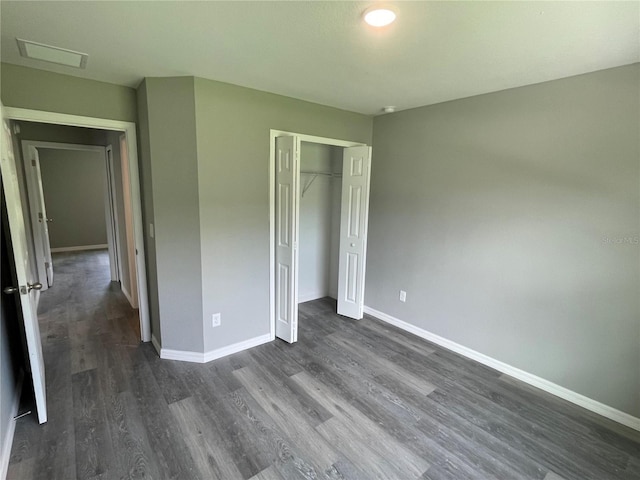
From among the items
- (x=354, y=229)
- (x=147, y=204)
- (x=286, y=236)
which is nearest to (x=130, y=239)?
(x=147, y=204)

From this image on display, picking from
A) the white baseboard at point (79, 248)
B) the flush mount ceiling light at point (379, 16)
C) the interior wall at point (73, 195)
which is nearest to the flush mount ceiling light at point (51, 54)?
the flush mount ceiling light at point (379, 16)

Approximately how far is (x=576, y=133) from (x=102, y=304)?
5.29 metres

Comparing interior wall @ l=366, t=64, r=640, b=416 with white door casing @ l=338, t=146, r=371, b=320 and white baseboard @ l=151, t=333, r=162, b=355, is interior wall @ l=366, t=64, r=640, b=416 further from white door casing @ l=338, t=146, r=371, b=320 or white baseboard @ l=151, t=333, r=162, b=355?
white baseboard @ l=151, t=333, r=162, b=355

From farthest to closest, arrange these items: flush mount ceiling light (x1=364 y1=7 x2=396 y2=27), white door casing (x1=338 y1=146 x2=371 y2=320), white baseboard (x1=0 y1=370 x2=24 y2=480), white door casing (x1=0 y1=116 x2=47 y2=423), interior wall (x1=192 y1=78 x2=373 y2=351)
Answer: white door casing (x1=338 y1=146 x2=371 y2=320)
interior wall (x1=192 y1=78 x2=373 y2=351)
white door casing (x1=0 y1=116 x2=47 y2=423)
white baseboard (x1=0 y1=370 x2=24 y2=480)
flush mount ceiling light (x1=364 y1=7 x2=396 y2=27)

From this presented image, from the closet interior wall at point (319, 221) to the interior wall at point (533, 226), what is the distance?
3.17 feet

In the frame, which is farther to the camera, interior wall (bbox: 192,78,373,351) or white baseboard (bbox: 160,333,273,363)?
white baseboard (bbox: 160,333,273,363)

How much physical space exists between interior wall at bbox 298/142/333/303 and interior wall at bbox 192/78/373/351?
842mm

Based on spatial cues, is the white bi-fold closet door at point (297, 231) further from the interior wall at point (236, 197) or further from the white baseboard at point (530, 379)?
the white baseboard at point (530, 379)

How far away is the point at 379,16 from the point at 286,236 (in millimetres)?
1969

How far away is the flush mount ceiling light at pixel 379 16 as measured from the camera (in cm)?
142

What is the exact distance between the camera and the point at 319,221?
4.23 metres

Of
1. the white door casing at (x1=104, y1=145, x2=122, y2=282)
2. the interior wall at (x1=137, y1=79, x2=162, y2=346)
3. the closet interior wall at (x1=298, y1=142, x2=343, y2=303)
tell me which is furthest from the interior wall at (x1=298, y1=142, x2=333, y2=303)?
the white door casing at (x1=104, y1=145, x2=122, y2=282)

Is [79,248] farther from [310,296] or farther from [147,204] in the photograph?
[310,296]

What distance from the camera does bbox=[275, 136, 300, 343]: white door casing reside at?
2857mm
